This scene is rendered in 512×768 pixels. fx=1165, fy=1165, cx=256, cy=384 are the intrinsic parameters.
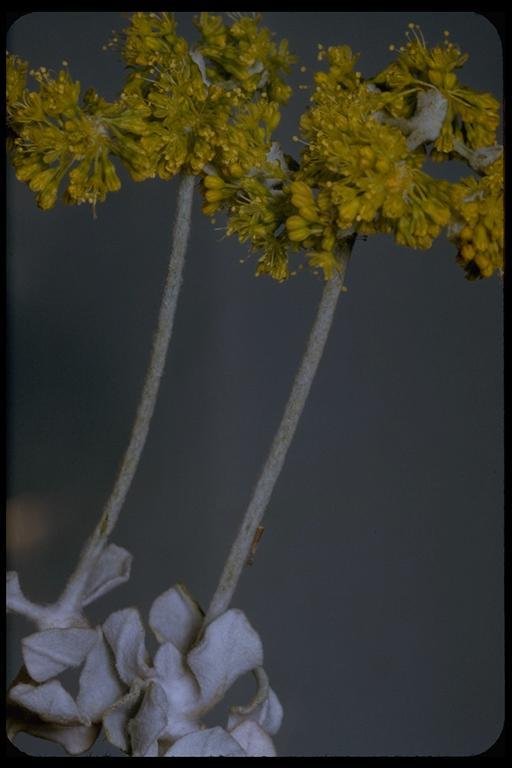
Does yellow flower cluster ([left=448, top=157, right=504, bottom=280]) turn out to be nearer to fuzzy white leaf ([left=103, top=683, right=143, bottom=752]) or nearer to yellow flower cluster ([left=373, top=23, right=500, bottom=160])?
yellow flower cluster ([left=373, top=23, right=500, bottom=160])

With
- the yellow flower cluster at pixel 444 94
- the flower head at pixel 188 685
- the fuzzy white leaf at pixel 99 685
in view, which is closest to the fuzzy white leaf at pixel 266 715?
the flower head at pixel 188 685

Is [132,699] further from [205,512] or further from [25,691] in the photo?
[205,512]

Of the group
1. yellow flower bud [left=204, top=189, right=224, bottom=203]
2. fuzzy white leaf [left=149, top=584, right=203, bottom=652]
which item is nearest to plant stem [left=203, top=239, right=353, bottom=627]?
fuzzy white leaf [left=149, top=584, right=203, bottom=652]

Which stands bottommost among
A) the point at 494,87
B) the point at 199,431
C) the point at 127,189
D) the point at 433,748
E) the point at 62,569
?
the point at 433,748

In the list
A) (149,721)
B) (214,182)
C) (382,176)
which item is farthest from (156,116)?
(149,721)

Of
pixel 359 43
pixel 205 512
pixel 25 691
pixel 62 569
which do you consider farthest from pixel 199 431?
pixel 359 43

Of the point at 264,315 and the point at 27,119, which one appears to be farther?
the point at 264,315

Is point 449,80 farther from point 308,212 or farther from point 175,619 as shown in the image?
point 175,619

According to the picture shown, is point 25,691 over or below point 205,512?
below
